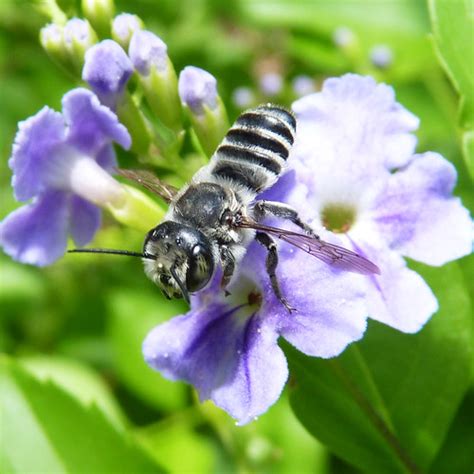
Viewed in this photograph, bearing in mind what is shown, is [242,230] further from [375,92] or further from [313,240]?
[375,92]

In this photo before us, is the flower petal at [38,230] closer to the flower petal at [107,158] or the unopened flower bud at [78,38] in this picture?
the flower petal at [107,158]

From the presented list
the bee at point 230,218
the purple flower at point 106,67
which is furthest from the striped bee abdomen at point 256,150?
the purple flower at point 106,67

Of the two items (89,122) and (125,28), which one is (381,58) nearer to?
(125,28)

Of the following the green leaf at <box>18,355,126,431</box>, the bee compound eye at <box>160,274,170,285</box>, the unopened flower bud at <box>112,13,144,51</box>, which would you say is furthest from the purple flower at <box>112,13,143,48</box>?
the green leaf at <box>18,355,126,431</box>

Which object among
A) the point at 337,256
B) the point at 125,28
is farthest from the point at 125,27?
the point at 337,256

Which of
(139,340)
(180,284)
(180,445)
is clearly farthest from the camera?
(139,340)

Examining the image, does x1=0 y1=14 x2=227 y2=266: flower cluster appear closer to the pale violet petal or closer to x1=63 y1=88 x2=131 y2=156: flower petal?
x1=63 y1=88 x2=131 y2=156: flower petal
